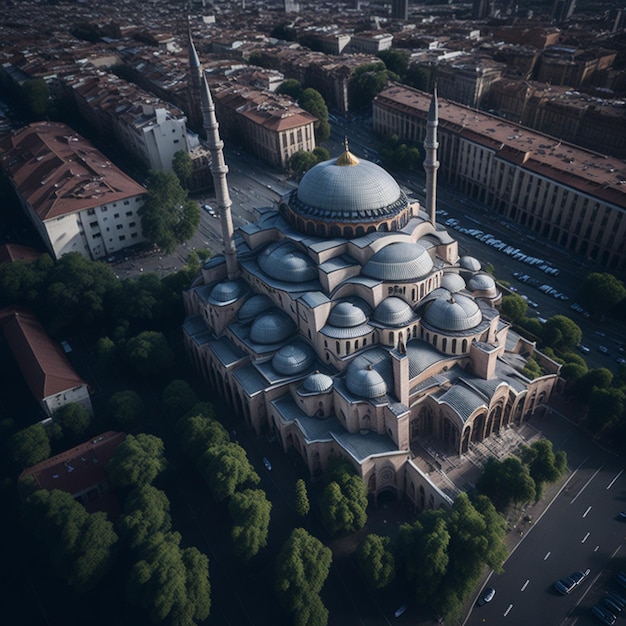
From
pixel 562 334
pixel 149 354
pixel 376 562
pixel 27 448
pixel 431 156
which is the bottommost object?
pixel 562 334

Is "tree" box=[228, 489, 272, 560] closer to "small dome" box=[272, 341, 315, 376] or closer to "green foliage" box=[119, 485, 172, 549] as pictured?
"green foliage" box=[119, 485, 172, 549]

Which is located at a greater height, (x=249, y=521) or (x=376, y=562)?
(x=249, y=521)

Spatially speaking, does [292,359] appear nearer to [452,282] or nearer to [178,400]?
[178,400]

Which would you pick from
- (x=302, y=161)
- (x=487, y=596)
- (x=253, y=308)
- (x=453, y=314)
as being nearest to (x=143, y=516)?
(x=253, y=308)

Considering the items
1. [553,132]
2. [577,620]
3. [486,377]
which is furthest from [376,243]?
[553,132]

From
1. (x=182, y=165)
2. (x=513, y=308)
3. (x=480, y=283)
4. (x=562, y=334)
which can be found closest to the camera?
(x=480, y=283)

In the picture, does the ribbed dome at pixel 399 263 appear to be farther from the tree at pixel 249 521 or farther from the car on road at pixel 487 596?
the car on road at pixel 487 596

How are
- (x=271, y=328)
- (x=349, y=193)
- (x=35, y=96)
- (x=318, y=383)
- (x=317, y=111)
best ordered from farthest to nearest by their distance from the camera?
(x=35, y=96)
(x=317, y=111)
(x=349, y=193)
(x=271, y=328)
(x=318, y=383)
